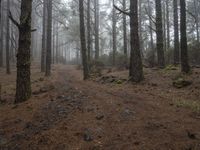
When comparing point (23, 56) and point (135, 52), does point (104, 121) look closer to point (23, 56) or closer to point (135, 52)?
point (23, 56)

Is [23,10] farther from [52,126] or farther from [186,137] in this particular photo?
[186,137]

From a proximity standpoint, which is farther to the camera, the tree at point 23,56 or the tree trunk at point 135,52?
the tree trunk at point 135,52

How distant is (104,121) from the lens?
624 centimetres

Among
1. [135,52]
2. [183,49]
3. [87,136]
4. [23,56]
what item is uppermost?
[183,49]

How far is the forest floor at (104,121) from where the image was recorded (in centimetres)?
509

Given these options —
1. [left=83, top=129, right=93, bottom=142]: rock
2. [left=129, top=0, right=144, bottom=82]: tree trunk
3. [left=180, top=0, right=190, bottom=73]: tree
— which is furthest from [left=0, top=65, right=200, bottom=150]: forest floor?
[left=180, top=0, right=190, bottom=73]: tree

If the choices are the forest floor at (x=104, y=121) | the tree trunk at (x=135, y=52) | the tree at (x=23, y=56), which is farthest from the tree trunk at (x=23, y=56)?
the tree trunk at (x=135, y=52)

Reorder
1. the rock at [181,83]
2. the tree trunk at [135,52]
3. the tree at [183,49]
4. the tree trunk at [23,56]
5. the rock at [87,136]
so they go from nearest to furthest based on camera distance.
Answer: the rock at [87,136], the tree trunk at [23,56], the rock at [181,83], the tree trunk at [135,52], the tree at [183,49]

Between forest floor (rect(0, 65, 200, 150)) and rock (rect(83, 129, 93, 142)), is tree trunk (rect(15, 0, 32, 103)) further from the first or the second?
rock (rect(83, 129, 93, 142))

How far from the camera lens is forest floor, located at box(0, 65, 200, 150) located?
509 cm

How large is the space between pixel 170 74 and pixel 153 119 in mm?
6724

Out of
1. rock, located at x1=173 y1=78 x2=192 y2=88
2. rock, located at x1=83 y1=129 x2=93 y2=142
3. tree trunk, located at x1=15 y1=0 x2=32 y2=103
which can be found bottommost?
rock, located at x1=83 y1=129 x2=93 y2=142

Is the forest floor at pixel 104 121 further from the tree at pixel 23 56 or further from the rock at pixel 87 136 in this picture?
the tree at pixel 23 56

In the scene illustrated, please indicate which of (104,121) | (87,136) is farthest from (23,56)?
(87,136)
